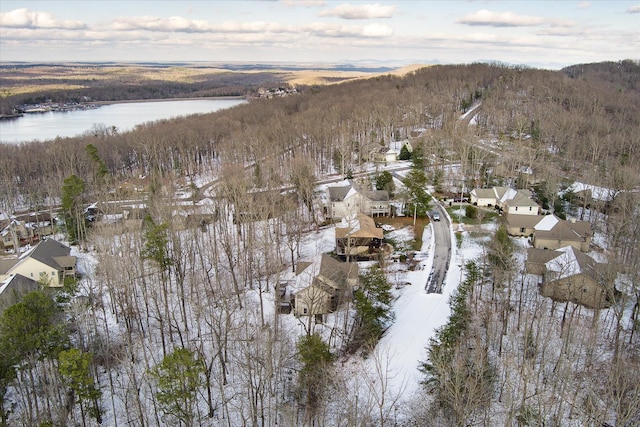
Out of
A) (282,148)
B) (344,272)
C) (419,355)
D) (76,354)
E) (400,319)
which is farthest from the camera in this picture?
(282,148)

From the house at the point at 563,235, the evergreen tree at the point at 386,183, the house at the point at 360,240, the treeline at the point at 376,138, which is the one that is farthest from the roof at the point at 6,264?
the house at the point at 563,235

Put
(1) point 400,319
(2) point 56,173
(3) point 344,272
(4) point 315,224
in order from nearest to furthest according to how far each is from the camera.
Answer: (1) point 400,319
(3) point 344,272
(4) point 315,224
(2) point 56,173

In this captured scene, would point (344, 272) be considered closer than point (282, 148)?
Yes

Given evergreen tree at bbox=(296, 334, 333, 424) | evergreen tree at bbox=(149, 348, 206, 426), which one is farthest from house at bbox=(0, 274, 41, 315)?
evergreen tree at bbox=(296, 334, 333, 424)

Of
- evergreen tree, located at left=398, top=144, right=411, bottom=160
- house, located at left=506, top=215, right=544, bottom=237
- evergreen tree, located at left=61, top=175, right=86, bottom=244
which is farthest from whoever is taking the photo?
evergreen tree, located at left=398, top=144, right=411, bottom=160

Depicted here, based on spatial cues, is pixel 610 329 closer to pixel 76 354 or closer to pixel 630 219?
pixel 630 219

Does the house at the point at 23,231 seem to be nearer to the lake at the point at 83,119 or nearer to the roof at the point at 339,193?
the roof at the point at 339,193

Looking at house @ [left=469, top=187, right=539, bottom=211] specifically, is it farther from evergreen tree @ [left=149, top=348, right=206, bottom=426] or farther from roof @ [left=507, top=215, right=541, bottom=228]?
evergreen tree @ [left=149, top=348, right=206, bottom=426]

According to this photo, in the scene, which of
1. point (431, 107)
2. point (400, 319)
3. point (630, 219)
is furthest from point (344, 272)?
point (431, 107)
